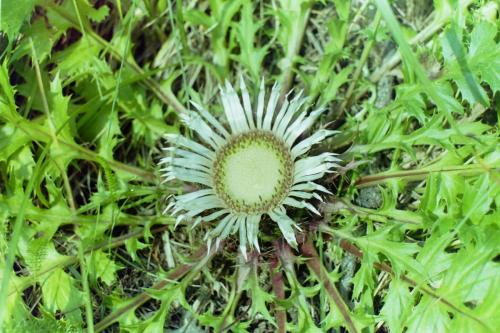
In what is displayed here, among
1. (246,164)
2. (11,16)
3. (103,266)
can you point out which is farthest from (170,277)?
(11,16)

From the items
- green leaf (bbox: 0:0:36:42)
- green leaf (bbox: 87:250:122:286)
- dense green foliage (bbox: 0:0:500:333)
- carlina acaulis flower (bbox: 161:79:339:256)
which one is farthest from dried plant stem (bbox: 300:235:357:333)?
green leaf (bbox: 0:0:36:42)

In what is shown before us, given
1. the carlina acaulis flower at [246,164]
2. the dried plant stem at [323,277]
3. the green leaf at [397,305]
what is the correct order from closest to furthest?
the green leaf at [397,305] < the dried plant stem at [323,277] < the carlina acaulis flower at [246,164]

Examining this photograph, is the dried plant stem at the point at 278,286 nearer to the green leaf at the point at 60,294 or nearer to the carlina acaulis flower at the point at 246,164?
the carlina acaulis flower at the point at 246,164

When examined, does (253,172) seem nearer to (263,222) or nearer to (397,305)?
(263,222)

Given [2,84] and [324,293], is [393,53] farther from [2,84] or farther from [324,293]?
[2,84]

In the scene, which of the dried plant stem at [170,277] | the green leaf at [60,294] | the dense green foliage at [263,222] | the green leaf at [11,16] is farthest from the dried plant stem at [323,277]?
the green leaf at [11,16]

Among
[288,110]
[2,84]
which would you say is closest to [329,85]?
[288,110]
